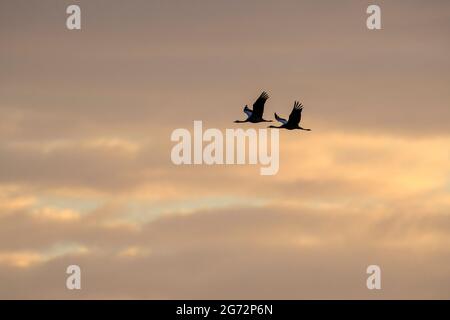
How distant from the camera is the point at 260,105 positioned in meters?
83.5

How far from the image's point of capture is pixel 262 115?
84312 millimetres

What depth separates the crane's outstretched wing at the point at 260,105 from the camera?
272ft

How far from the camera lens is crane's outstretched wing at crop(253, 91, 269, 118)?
83000 mm
